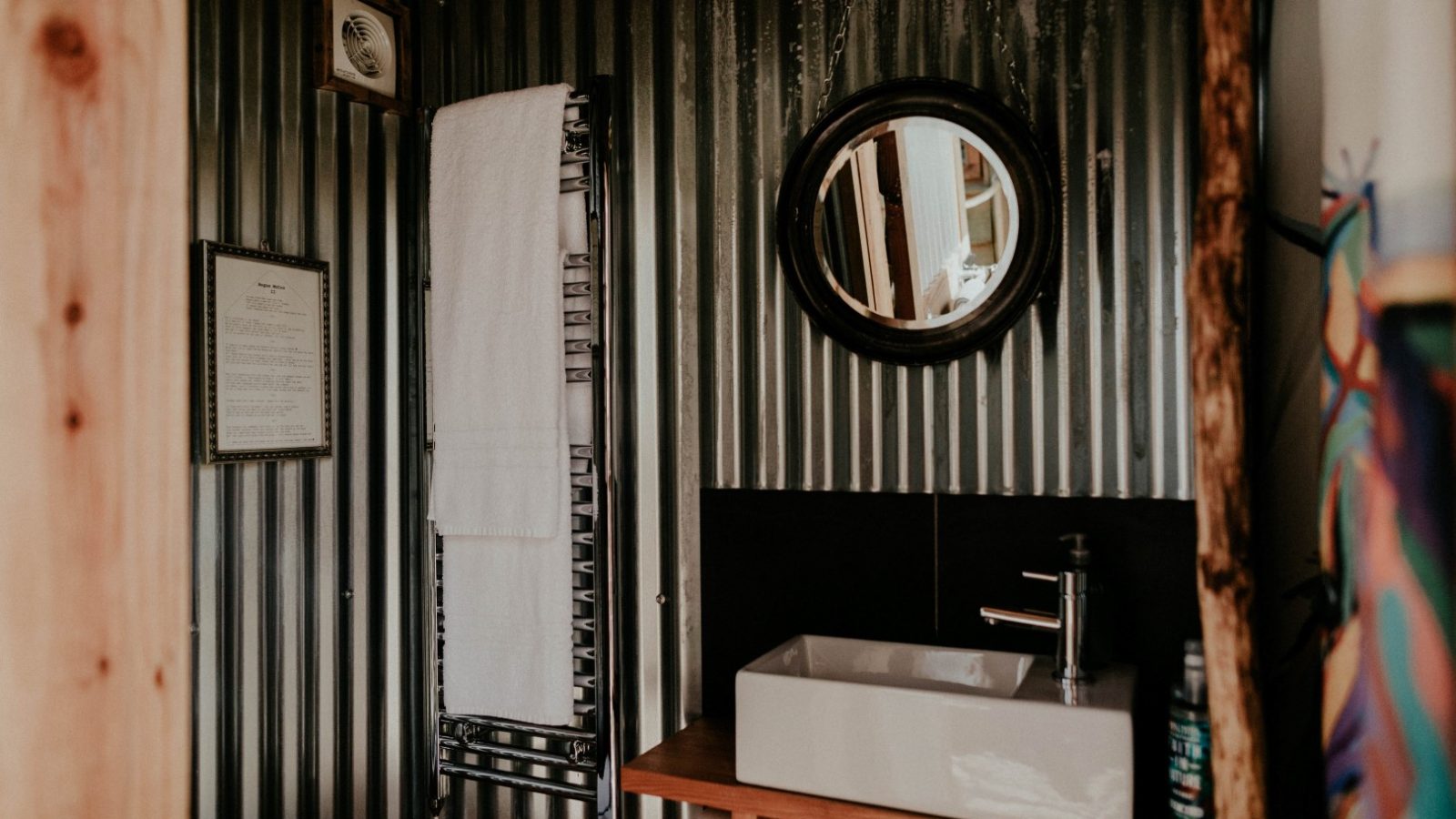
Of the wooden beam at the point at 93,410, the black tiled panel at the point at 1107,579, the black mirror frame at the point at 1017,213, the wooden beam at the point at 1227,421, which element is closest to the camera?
the wooden beam at the point at 93,410

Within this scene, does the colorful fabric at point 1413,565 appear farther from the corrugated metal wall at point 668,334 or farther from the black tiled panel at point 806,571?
the black tiled panel at point 806,571

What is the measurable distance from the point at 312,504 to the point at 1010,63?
1.67 meters

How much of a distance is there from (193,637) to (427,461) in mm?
631

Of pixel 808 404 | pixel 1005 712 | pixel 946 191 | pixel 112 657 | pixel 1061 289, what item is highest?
pixel 946 191

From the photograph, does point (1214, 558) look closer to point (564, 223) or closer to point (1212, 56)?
point (1212, 56)

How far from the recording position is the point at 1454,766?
717 mm

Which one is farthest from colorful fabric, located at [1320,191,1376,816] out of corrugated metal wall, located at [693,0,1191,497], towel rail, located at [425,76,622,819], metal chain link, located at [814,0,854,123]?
towel rail, located at [425,76,622,819]

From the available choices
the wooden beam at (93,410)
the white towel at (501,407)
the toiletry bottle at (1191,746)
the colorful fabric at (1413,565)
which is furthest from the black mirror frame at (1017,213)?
the wooden beam at (93,410)

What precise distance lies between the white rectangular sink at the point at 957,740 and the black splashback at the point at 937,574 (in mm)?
95

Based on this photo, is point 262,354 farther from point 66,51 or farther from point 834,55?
point 66,51

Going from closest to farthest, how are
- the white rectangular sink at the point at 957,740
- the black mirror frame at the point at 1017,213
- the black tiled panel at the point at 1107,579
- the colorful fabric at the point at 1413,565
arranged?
the colorful fabric at the point at 1413,565 → the white rectangular sink at the point at 957,740 → the black tiled panel at the point at 1107,579 → the black mirror frame at the point at 1017,213

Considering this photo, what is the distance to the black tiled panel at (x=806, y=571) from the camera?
1.80 m

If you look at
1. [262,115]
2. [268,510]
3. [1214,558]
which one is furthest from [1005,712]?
[262,115]

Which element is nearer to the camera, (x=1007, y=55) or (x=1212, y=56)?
(x=1212, y=56)
